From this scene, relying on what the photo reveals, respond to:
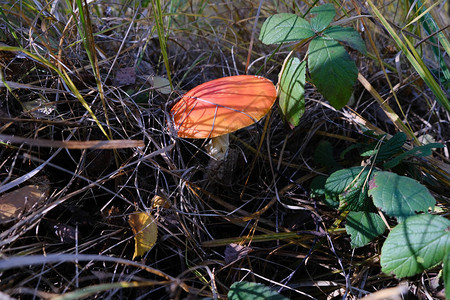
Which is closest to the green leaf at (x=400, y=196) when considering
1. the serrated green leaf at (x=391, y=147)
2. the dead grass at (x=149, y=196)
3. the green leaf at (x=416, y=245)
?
the green leaf at (x=416, y=245)

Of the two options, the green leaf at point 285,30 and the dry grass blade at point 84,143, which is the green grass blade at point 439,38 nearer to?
the green leaf at point 285,30

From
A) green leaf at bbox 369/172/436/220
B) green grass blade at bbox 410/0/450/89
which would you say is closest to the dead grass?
green grass blade at bbox 410/0/450/89

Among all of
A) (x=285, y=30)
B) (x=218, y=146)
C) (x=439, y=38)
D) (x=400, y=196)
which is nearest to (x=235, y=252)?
(x=218, y=146)

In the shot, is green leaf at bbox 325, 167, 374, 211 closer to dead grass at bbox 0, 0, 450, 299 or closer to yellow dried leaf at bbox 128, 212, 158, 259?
dead grass at bbox 0, 0, 450, 299

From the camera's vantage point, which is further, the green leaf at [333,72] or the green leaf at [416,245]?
the green leaf at [333,72]

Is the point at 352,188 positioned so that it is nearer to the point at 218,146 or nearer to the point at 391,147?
the point at 391,147

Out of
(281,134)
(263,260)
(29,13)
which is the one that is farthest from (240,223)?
(29,13)

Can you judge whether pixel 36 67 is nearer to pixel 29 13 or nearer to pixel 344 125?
pixel 29 13
